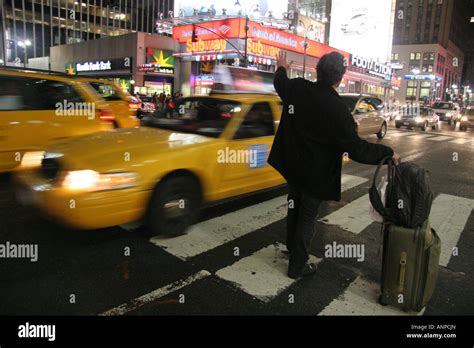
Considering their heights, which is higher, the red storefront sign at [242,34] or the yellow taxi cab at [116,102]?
the red storefront sign at [242,34]

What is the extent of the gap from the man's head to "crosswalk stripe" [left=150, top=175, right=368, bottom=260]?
2.14 metres

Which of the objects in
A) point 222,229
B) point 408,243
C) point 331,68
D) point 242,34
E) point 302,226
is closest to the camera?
point 408,243

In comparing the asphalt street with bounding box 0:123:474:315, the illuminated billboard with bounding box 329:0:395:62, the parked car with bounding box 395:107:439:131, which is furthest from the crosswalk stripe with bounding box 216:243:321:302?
the illuminated billboard with bounding box 329:0:395:62

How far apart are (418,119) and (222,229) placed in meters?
19.7

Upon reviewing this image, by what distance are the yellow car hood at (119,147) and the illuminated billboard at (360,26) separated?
46904 millimetres

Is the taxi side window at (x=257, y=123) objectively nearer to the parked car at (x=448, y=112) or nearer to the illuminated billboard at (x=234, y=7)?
the parked car at (x=448, y=112)

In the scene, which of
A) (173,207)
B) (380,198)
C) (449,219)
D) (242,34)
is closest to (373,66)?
(242,34)

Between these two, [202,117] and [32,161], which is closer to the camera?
[32,161]

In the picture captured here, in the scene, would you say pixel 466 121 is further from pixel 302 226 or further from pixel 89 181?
pixel 89 181

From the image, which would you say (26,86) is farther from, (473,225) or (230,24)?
(230,24)

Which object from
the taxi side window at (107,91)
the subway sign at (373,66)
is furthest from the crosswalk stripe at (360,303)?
the subway sign at (373,66)

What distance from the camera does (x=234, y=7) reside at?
36.3 meters

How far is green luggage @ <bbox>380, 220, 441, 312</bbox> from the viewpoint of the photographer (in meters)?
2.97

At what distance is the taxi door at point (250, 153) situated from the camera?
16.9ft
